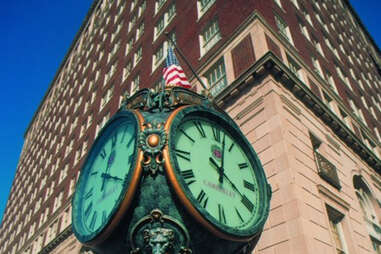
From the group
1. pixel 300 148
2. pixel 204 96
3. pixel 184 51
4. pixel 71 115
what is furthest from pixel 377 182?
pixel 71 115

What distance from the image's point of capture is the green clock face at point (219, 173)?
288cm

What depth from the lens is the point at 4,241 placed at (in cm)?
4381

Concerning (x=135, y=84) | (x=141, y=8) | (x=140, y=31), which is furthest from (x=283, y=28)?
(x=141, y=8)

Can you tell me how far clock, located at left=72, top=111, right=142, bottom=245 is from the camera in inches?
107

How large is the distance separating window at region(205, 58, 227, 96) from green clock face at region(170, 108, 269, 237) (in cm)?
1034

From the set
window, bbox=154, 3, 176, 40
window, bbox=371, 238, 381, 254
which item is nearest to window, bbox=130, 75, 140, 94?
window, bbox=154, 3, 176, 40

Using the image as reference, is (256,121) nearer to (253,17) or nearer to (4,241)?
(253,17)

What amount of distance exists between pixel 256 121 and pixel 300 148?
5.13 feet

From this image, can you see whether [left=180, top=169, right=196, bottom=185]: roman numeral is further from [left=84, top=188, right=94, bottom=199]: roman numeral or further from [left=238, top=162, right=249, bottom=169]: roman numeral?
[left=84, top=188, right=94, bottom=199]: roman numeral

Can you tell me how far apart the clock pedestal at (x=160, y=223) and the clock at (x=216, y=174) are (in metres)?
0.03

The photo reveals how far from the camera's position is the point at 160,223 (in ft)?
8.57

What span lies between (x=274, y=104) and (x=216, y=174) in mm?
7975

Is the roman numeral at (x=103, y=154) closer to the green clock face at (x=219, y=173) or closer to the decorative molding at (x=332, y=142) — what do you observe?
the green clock face at (x=219, y=173)

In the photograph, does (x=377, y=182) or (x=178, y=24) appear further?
(x=178, y=24)
